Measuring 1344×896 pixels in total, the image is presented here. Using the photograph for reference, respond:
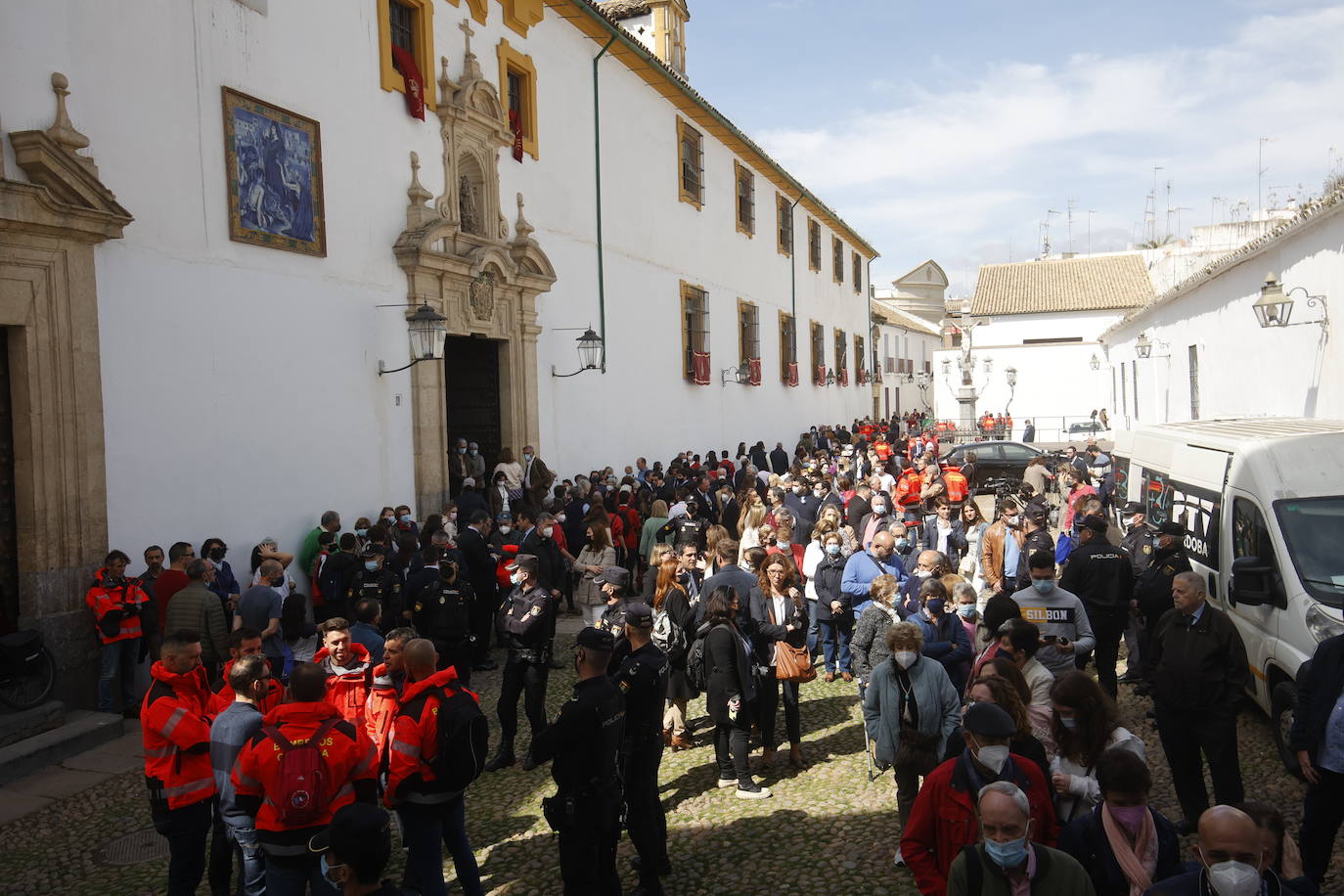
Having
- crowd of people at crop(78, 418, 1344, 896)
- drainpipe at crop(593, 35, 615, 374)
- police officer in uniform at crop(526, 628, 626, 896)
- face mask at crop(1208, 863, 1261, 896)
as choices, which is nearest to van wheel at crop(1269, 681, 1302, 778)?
crowd of people at crop(78, 418, 1344, 896)

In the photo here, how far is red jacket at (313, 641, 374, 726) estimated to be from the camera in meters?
5.50

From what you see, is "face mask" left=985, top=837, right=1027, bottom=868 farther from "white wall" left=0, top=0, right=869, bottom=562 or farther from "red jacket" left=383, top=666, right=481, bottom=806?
"white wall" left=0, top=0, right=869, bottom=562

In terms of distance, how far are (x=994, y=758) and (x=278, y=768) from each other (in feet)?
9.69

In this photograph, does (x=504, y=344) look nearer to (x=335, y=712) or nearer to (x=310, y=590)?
(x=310, y=590)

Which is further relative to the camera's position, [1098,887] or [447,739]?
[447,739]

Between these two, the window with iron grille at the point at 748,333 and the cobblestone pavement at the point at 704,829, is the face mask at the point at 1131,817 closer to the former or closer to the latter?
the cobblestone pavement at the point at 704,829

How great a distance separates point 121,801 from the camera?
671cm

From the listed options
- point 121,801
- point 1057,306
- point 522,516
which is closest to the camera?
point 121,801

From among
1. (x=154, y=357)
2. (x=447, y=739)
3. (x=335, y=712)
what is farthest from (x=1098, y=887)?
(x=154, y=357)

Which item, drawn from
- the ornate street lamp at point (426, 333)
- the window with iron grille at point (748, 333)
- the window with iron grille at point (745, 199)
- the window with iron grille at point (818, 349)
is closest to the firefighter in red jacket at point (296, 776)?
the ornate street lamp at point (426, 333)

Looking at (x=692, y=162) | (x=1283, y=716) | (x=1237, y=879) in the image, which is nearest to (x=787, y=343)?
(x=692, y=162)

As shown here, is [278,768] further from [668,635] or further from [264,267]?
[264,267]

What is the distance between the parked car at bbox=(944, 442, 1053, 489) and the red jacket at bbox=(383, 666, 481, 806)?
1952cm

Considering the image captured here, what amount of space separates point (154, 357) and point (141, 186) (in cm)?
156
